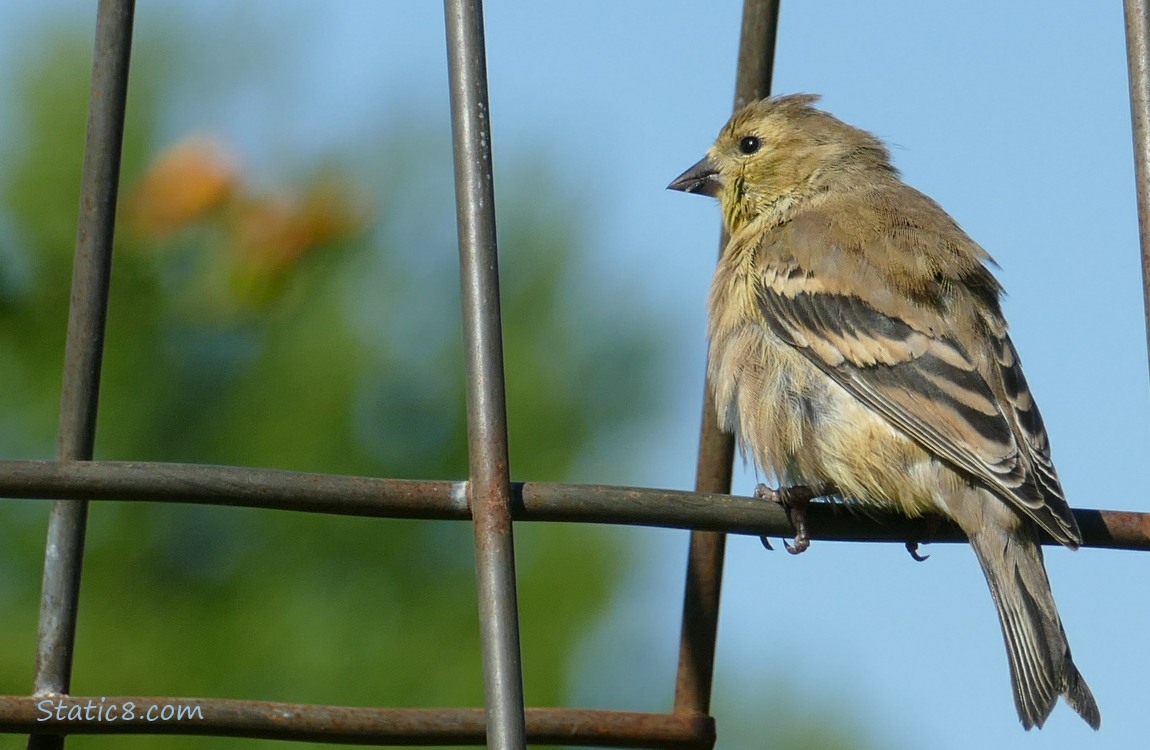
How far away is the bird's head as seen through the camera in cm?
565

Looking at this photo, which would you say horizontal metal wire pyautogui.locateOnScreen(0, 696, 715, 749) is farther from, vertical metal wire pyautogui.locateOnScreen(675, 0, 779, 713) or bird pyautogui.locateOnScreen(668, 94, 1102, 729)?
bird pyautogui.locateOnScreen(668, 94, 1102, 729)

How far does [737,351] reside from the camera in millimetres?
4590

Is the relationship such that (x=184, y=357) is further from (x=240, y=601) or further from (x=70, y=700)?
(x=70, y=700)

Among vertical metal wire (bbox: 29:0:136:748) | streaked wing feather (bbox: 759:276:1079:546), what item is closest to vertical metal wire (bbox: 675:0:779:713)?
streaked wing feather (bbox: 759:276:1079:546)

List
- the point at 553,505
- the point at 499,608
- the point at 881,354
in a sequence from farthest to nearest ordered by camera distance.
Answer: the point at 881,354 < the point at 553,505 < the point at 499,608

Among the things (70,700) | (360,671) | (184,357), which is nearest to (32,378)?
(184,357)

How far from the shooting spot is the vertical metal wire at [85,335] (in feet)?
7.56

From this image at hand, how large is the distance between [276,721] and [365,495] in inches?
17.7

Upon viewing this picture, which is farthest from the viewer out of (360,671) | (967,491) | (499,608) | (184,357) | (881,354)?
(184,357)

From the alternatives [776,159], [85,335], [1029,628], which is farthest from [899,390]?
[85,335]

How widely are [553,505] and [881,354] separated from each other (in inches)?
94.4

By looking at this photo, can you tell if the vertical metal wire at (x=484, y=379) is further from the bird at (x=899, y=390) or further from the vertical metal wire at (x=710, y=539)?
the bird at (x=899, y=390)

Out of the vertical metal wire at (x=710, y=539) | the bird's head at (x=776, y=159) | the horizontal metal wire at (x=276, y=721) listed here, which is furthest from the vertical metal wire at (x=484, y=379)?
the bird's head at (x=776, y=159)

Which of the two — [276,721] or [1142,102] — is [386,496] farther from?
[1142,102]
